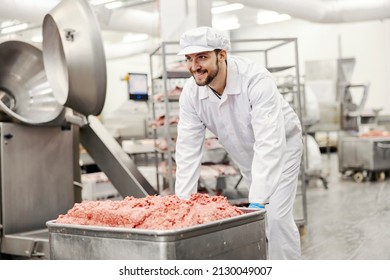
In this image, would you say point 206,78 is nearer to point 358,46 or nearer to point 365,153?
point 365,153

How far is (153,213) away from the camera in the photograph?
1450 mm

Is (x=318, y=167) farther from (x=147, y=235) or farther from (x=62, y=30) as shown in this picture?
(x=147, y=235)

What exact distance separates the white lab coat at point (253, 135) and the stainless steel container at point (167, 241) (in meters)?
0.42

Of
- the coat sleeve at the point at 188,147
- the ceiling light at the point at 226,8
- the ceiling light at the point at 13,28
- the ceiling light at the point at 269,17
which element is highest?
the ceiling light at the point at 269,17

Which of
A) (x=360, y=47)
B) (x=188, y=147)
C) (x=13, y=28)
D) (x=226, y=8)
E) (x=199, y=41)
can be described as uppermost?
(x=226, y=8)

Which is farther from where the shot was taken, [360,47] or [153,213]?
[360,47]

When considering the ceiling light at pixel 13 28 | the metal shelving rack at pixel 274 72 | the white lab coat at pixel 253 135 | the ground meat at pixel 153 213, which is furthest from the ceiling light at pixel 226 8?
the ground meat at pixel 153 213

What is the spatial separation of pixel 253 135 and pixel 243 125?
0.07 metres

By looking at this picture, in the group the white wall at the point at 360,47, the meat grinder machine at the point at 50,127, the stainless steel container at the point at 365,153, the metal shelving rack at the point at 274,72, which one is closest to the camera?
the meat grinder machine at the point at 50,127

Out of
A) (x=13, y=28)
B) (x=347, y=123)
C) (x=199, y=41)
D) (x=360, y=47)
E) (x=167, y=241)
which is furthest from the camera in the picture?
(x=360, y=47)

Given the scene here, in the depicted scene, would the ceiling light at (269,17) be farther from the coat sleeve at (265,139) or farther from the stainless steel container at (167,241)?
the stainless steel container at (167,241)

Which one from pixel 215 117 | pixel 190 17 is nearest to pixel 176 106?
pixel 190 17

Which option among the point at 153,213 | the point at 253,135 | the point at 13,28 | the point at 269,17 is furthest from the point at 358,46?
the point at 153,213

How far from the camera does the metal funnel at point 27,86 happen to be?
133 inches
